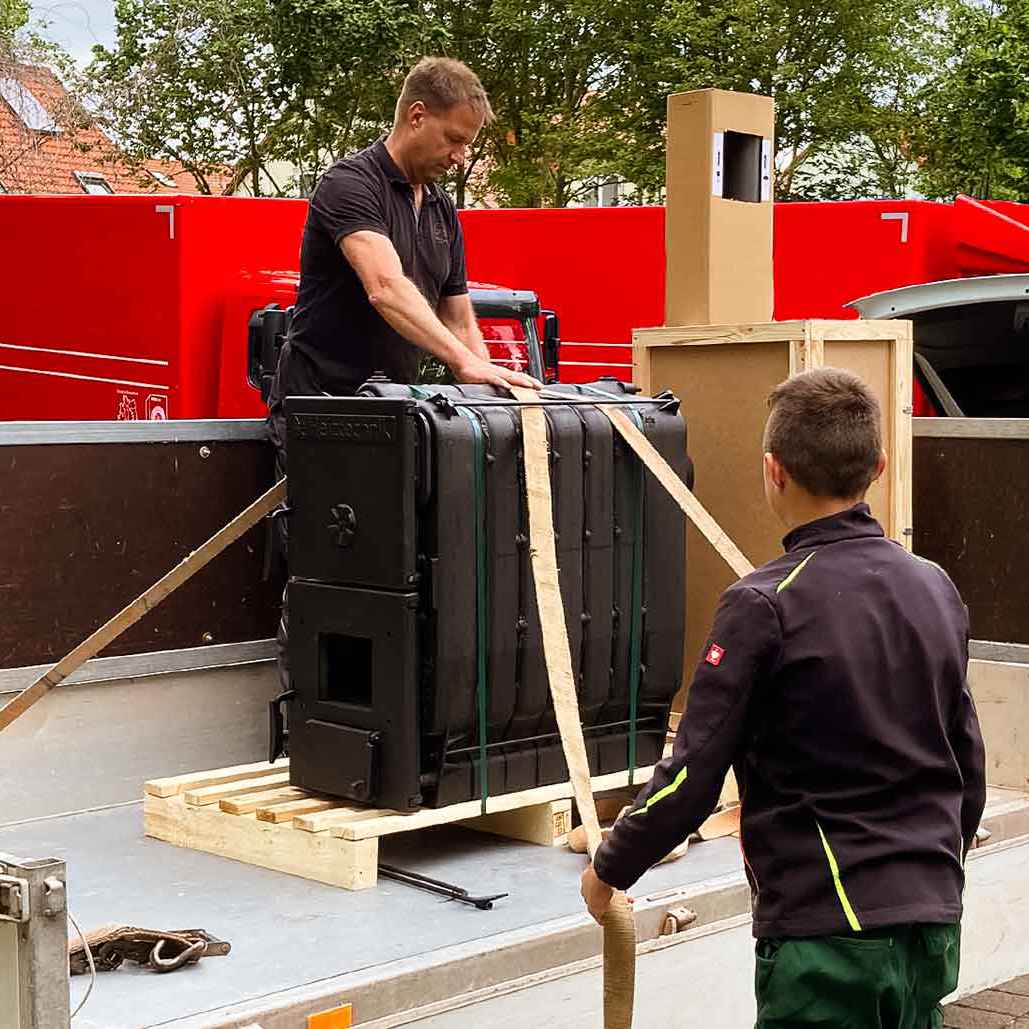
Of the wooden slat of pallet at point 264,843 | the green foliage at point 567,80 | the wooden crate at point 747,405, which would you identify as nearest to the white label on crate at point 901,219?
the wooden crate at point 747,405

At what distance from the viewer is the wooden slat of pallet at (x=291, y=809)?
3.88m

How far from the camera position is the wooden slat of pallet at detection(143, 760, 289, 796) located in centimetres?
411

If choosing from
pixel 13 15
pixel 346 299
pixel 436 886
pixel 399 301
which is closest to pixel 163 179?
pixel 13 15

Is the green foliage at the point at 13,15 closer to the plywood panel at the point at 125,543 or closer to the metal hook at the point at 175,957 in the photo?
the plywood panel at the point at 125,543

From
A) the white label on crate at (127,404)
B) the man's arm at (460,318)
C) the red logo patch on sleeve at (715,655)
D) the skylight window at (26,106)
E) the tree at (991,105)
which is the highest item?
the skylight window at (26,106)

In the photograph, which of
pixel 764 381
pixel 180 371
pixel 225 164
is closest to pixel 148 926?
pixel 764 381

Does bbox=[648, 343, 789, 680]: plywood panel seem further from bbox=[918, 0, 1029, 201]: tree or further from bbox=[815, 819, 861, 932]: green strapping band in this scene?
bbox=[918, 0, 1029, 201]: tree

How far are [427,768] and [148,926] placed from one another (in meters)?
0.74

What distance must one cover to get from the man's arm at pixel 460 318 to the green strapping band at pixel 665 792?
2.53 metres

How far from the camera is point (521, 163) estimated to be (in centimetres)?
3122

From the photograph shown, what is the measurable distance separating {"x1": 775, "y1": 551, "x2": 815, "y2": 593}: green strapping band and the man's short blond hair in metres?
2.22

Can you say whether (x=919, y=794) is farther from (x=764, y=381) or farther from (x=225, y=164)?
(x=225, y=164)

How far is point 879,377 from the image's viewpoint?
494cm

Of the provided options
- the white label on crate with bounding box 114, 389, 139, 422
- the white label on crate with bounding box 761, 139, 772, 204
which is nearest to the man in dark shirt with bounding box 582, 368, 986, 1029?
the white label on crate with bounding box 761, 139, 772, 204
